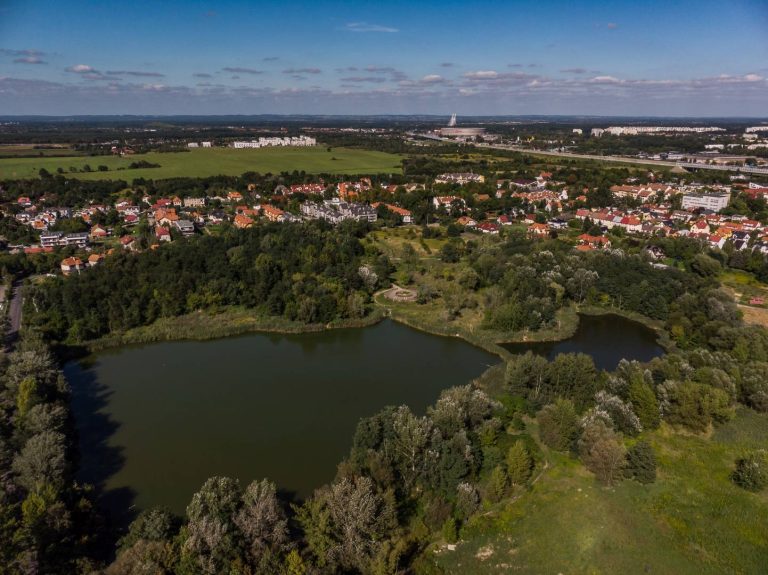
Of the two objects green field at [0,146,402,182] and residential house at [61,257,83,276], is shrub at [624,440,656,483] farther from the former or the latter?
green field at [0,146,402,182]

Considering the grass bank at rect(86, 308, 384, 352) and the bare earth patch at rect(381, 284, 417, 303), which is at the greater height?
the bare earth patch at rect(381, 284, 417, 303)

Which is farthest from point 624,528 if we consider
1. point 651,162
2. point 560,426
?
point 651,162

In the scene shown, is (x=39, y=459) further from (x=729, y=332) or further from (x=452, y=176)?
(x=452, y=176)

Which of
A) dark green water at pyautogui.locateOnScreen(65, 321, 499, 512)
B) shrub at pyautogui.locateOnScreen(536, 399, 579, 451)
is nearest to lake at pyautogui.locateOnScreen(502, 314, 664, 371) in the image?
dark green water at pyautogui.locateOnScreen(65, 321, 499, 512)

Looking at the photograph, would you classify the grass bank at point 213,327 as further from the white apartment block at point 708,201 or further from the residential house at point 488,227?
the white apartment block at point 708,201

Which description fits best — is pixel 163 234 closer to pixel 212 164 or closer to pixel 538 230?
pixel 538 230

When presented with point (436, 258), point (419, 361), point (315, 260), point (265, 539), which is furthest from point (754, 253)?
point (265, 539)

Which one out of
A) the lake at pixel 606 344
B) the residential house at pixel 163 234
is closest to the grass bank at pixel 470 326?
the lake at pixel 606 344
